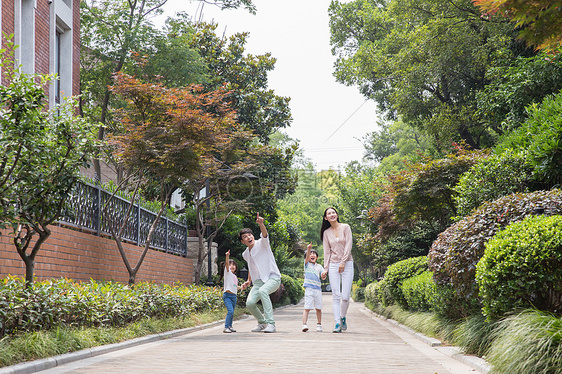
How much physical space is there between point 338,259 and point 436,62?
14929 millimetres

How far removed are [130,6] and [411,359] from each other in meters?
22.4

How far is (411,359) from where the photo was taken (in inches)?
302

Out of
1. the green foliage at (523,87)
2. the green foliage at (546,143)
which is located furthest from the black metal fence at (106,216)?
the green foliage at (523,87)

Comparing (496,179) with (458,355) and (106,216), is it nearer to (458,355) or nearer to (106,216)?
(458,355)

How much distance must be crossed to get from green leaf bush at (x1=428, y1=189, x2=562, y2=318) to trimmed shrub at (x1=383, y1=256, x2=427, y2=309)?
21.5 ft

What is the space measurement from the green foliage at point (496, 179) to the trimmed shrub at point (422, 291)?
166 cm

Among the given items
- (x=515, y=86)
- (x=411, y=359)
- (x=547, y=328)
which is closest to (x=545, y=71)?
(x=515, y=86)

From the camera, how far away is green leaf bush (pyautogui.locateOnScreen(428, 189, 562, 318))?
27.0 feet

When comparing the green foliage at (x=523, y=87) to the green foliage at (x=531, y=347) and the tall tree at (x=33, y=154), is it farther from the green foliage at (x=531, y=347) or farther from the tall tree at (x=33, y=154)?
the tall tree at (x=33, y=154)

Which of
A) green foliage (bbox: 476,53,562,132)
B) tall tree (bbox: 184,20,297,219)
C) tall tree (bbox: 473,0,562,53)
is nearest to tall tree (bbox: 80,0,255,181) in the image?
tall tree (bbox: 184,20,297,219)

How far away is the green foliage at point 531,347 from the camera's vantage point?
17.1ft

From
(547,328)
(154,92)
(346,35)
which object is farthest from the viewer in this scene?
(346,35)

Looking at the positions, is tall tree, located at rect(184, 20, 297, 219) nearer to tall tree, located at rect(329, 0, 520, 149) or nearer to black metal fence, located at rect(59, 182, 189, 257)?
tall tree, located at rect(329, 0, 520, 149)

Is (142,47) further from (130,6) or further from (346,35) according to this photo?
(346,35)
